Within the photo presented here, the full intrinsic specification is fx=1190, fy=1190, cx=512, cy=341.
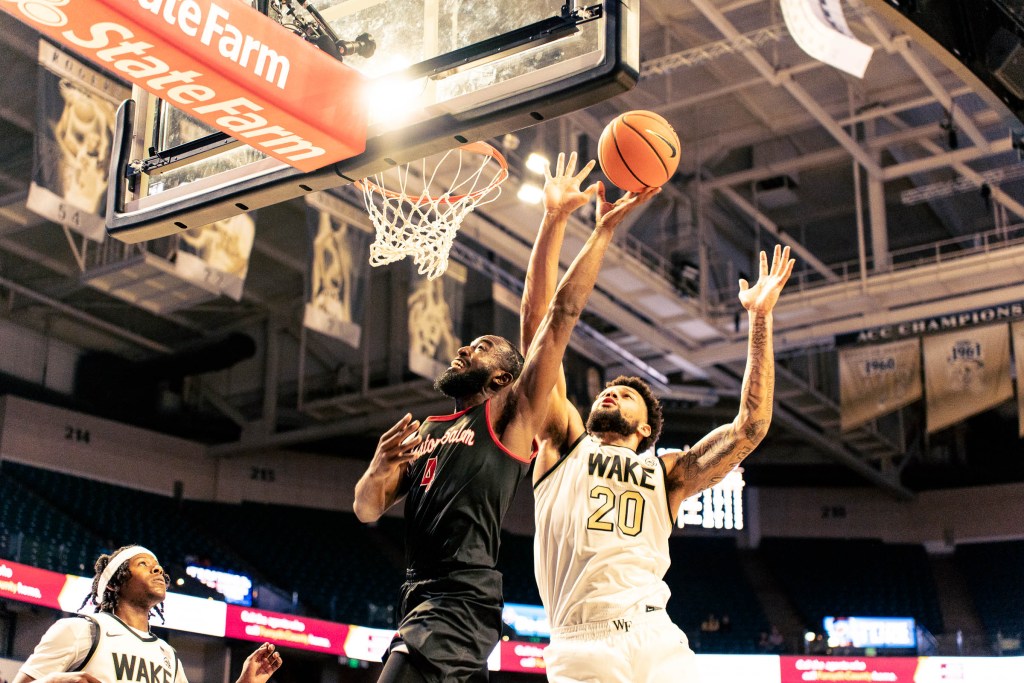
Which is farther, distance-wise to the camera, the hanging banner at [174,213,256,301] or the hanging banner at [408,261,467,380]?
the hanging banner at [408,261,467,380]

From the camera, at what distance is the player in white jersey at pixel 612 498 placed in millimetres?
3955

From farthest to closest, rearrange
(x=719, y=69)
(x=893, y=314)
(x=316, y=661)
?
1. (x=316, y=661)
2. (x=893, y=314)
3. (x=719, y=69)

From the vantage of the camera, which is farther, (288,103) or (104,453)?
(104,453)

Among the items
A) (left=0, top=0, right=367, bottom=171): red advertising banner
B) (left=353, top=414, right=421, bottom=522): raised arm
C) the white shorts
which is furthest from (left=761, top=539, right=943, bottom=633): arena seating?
(left=0, top=0, right=367, bottom=171): red advertising banner

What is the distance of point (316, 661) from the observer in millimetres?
17641

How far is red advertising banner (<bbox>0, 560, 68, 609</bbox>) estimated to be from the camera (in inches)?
503

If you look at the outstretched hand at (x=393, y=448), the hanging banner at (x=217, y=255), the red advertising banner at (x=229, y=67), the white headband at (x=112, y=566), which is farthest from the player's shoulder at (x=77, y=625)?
the hanging banner at (x=217, y=255)

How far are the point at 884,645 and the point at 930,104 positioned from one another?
9.70 metres

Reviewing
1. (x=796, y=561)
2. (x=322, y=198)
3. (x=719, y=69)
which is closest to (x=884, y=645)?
(x=796, y=561)

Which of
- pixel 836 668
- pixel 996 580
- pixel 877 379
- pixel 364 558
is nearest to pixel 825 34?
pixel 877 379

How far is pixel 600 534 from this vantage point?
413 centimetres

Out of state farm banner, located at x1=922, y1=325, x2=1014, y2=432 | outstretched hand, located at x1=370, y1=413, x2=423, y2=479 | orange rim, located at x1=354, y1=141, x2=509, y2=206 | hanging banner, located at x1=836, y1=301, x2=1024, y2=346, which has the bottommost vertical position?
outstretched hand, located at x1=370, y1=413, x2=423, y2=479

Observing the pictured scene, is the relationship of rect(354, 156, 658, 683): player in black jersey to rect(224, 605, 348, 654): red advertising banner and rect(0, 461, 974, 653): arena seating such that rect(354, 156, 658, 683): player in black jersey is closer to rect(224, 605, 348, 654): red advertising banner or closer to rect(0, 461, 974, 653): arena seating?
rect(0, 461, 974, 653): arena seating

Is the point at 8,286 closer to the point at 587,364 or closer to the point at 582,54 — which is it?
the point at 587,364
